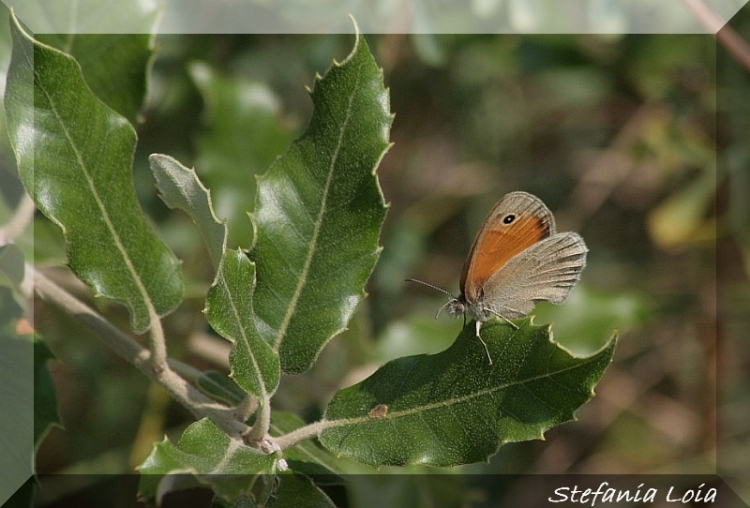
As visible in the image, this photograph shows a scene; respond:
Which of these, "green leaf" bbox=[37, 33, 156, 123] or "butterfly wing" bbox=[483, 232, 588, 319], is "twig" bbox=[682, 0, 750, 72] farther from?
"green leaf" bbox=[37, 33, 156, 123]

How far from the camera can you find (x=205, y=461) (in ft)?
2.63

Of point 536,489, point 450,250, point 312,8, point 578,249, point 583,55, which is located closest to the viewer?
point 578,249

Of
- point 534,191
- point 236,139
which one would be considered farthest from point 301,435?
point 534,191

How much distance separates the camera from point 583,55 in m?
2.32

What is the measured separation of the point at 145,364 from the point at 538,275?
0.56 metres

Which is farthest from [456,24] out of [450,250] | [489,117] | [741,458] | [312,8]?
[741,458]

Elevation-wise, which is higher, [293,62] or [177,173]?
[293,62]

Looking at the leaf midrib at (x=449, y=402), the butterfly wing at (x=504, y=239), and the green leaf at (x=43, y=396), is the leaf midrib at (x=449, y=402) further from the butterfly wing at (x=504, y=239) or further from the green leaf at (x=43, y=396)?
the green leaf at (x=43, y=396)

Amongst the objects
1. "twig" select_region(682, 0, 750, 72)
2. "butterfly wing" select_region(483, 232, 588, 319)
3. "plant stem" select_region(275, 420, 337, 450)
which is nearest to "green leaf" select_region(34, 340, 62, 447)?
"plant stem" select_region(275, 420, 337, 450)

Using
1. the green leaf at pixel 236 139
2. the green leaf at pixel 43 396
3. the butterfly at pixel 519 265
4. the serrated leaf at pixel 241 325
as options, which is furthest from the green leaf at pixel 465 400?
the green leaf at pixel 236 139

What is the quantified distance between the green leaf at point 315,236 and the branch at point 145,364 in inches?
3.7

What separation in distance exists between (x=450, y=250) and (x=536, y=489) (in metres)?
0.79

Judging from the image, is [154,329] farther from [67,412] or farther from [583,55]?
[583,55]

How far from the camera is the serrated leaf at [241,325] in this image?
0.82 meters
